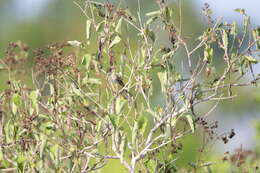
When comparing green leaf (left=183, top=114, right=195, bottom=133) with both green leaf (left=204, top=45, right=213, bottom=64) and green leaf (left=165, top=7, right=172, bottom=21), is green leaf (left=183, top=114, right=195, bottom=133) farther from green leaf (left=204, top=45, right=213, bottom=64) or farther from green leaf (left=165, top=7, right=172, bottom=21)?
green leaf (left=165, top=7, right=172, bottom=21)

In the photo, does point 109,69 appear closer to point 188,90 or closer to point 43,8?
point 188,90

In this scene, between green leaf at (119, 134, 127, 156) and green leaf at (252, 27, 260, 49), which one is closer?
green leaf at (119, 134, 127, 156)

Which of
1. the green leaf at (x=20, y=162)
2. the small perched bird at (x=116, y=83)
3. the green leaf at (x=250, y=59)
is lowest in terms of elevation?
the green leaf at (x=20, y=162)

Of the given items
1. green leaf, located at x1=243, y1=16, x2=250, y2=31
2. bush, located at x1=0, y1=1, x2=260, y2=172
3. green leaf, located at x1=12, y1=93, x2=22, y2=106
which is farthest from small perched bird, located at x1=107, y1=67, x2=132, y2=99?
green leaf, located at x1=243, y1=16, x2=250, y2=31

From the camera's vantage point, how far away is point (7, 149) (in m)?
5.36

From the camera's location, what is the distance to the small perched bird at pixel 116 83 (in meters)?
4.79

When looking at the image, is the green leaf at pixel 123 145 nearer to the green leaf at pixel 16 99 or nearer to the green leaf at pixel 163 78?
the green leaf at pixel 163 78

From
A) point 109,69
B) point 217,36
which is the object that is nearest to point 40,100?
point 109,69

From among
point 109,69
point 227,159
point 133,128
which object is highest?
point 109,69

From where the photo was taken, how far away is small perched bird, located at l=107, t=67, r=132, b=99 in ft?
15.7

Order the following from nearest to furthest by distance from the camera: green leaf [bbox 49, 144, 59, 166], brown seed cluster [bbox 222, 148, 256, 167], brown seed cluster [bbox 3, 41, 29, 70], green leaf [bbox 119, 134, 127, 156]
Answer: green leaf [bbox 119, 134, 127, 156] < green leaf [bbox 49, 144, 59, 166] < brown seed cluster [bbox 3, 41, 29, 70] < brown seed cluster [bbox 222, 148, 256, 167]

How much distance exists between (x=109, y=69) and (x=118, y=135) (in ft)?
1.35

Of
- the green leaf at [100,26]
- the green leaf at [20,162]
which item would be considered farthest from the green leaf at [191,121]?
the green leaf at [20,162]

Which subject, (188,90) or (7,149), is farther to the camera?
(7,149)
